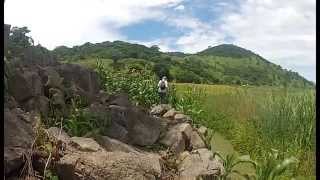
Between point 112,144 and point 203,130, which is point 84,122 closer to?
point 112,144

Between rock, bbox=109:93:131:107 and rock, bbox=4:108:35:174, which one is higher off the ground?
rock, bbox=109:93:131:107

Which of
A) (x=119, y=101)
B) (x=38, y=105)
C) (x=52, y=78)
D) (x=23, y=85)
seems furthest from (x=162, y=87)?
(x=23, y=85)

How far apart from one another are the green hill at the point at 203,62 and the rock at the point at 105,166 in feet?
2.37

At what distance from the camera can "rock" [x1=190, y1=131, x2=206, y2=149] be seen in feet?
→ 18.8

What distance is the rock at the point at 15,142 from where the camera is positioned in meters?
3.62

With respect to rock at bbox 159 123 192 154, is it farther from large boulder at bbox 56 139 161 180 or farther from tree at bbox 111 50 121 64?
large boulder at bbox 56 139 161 180

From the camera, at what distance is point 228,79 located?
5520 millimetres

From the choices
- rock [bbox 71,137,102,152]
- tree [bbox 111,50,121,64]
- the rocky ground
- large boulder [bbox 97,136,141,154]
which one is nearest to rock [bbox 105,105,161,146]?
the rocky ground

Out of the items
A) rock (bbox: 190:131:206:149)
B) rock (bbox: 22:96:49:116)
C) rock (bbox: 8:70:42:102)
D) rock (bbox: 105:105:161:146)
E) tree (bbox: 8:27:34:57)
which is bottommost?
rock (bbox: 190:131:206:149)

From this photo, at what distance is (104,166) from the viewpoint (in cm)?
396

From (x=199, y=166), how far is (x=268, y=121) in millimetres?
1716

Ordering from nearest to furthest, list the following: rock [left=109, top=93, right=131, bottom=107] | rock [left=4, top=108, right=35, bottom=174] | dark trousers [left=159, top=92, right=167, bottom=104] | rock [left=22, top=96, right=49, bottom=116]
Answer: rock [left=4, top=108, right=35, bottom=174] → rock [left=22, top=96, right=49, bottom=116] → rock [left=109, top=93, right=131, bottom=107] → dark trousers [left=159, top=92, right=167, bottom=104]
